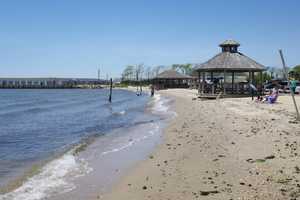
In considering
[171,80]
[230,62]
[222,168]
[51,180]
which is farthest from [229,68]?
[171,80]

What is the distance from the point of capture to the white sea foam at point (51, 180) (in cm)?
833

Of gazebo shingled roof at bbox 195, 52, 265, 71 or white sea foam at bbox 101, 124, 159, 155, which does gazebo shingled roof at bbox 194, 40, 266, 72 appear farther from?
white sea foam at bbox 101, 124, 159, 155

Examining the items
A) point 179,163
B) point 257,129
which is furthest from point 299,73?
point 179,163

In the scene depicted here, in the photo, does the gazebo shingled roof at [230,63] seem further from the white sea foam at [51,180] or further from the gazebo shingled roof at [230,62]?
the white sea foam at [51,180]

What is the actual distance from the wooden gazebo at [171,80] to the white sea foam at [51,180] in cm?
7441

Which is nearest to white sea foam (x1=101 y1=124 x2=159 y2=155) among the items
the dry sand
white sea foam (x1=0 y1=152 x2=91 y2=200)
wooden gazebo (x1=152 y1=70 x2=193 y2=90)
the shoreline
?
the shoreline

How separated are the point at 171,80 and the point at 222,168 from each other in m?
81.8

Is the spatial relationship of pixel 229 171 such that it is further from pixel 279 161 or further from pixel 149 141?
pixel 149 141

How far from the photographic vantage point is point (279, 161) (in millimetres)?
9305

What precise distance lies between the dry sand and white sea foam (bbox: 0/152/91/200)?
1201 mm

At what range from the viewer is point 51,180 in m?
9.64

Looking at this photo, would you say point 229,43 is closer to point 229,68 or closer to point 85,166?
point 229,68

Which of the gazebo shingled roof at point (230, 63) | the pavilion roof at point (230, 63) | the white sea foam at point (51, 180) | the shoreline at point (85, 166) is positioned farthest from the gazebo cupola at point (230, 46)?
the white sea foam at point (51, 180)

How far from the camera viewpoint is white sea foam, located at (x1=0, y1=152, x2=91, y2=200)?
328 inches
